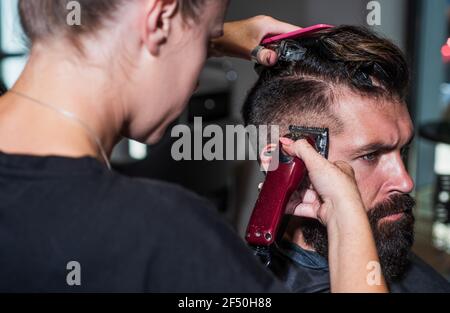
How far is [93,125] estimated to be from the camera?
2.67ft

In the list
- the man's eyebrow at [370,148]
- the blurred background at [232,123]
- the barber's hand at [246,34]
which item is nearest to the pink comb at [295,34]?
the barber's hand at [246,34]

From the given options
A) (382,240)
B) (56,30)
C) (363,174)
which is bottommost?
(382,240)

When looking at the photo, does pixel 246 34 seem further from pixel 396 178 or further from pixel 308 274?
pixel 308 274

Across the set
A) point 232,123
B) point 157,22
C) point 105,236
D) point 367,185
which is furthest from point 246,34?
point 232,123

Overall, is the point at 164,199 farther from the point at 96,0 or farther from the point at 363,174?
the point at 363,174

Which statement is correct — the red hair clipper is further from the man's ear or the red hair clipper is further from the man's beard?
the man's ear

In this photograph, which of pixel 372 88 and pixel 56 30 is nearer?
pixel 56 30

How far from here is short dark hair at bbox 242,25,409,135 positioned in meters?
1.41

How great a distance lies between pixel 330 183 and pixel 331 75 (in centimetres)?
42

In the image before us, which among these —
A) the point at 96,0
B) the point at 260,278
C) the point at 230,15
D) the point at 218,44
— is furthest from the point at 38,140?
the point at 230,15

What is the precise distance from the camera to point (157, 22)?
82cm

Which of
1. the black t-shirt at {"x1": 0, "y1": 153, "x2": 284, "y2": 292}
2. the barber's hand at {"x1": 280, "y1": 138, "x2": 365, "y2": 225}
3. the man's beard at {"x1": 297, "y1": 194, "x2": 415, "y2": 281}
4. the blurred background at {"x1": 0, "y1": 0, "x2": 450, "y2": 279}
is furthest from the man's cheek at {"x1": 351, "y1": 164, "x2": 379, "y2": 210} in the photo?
the blurred background at {"x1": 0, "y1": 0, "x2": 450, "y2": 279}

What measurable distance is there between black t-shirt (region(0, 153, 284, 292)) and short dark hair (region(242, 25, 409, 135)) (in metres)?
0.70

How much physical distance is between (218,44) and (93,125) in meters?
0.70
